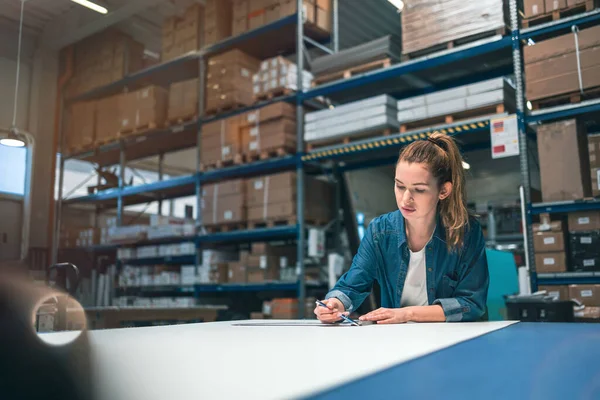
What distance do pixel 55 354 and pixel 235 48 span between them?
323 inches

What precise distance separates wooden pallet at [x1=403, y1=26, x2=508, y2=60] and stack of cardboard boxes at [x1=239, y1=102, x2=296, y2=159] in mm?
1794

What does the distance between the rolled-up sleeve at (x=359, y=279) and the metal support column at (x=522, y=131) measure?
11.7 feet

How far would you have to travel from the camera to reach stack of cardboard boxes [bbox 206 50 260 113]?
781cm

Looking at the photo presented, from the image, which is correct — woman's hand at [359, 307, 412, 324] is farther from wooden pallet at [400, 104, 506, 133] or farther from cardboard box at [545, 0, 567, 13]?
cardboard box at [545, 0, 567, 13]

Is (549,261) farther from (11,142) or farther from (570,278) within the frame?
(11,142)

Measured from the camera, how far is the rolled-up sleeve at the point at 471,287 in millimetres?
1953

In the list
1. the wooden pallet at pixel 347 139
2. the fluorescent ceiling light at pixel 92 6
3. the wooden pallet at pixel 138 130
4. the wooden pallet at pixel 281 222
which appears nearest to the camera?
the wooden pallet at pixel 347 139

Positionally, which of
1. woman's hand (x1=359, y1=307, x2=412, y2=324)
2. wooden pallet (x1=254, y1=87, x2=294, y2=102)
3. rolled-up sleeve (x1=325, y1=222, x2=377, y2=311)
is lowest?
woman's hand (x1=359, y1=307, x2=412, y2=324)

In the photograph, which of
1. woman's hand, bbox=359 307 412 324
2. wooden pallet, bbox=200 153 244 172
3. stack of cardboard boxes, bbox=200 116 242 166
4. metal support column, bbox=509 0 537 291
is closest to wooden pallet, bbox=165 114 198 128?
stack of cardboard boxes, bbox=200 116 242 166

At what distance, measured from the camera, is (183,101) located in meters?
8.71

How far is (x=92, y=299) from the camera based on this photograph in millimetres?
10422

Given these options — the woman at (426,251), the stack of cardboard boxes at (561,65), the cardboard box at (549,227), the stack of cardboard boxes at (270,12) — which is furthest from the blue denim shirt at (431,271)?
the stack of cardboard boxes at (270,12)

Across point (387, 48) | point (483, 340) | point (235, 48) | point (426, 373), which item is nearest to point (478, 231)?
point (483, 340)

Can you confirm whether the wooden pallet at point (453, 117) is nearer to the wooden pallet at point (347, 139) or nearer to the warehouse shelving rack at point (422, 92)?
the warehouse shelving rack at point (422, 92)
